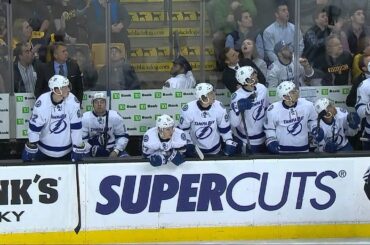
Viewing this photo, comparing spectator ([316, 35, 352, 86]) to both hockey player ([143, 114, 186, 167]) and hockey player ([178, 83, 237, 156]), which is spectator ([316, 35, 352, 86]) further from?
hockey player ([143, 114, 186, 167])

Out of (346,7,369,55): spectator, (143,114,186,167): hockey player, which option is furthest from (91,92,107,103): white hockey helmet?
(346,7,369,55): spectator

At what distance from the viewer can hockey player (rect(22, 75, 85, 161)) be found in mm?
8883

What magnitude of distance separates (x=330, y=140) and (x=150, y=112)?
2119mm

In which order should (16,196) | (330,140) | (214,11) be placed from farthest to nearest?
(214,11)
(330,140)
(16,196)

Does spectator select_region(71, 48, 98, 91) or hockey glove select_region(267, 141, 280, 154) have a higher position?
spectator select_region(71, 48, 98, 91)

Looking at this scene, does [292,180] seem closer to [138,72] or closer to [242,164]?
[242,164]

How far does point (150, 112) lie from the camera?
1016 centimetres

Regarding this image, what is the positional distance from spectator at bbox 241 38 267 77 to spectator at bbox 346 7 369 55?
3.42 feet

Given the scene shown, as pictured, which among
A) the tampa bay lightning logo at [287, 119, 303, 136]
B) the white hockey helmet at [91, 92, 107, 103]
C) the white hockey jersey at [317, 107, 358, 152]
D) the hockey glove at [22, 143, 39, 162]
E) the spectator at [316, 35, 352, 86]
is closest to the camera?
the hockey glove at [22, 143, 39, 162]

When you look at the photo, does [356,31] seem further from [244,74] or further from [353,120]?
[244,74]

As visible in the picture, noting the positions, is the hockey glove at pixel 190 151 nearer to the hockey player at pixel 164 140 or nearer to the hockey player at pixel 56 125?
the hockey player at pixel 164 140

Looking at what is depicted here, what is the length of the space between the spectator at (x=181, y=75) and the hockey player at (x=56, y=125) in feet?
4.61

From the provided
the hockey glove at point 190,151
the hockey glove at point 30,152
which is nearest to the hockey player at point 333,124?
the hockey glove at point 190,151

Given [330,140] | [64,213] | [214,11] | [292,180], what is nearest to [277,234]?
[292,180]
